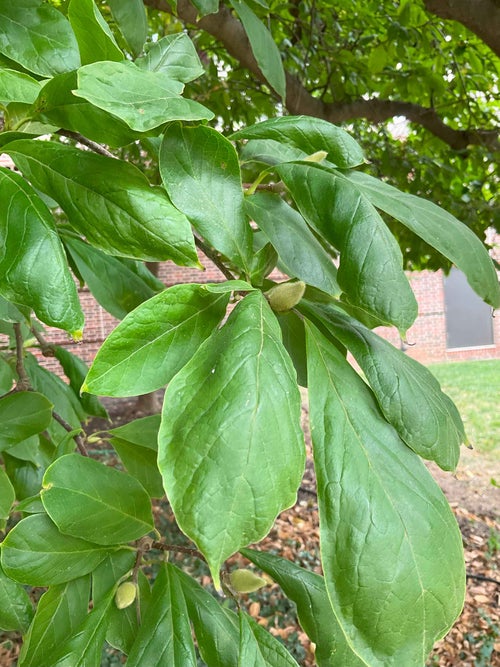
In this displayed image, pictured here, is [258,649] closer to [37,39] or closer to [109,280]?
[109,280]

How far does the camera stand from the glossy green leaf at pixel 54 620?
718mm

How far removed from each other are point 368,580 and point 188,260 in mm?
286

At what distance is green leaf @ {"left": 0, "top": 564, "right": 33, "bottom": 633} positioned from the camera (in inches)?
30.0

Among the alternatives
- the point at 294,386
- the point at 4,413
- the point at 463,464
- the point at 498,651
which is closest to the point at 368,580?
the point at 294,386

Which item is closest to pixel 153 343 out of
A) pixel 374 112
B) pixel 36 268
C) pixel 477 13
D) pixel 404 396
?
pixel 36 268

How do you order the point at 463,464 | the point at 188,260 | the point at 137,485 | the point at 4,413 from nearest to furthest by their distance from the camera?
the point at 188,260 → the point at 137,485 → the point at 4,413 → the point at 463,464

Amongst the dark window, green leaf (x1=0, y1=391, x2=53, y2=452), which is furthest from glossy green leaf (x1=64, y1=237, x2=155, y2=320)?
the dark window

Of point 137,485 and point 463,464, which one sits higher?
point 137,485

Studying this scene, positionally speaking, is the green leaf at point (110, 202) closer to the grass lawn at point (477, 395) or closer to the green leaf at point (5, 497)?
the green leaf at point (5, 497)

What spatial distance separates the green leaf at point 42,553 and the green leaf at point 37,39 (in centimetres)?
50

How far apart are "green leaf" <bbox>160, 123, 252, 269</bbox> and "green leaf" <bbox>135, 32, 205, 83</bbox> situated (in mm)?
185

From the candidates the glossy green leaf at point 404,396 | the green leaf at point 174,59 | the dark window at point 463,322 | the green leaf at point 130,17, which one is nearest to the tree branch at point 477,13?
the green leaf at point 130,17

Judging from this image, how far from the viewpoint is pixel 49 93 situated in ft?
1.55

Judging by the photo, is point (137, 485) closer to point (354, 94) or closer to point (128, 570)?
point (128, 570)
